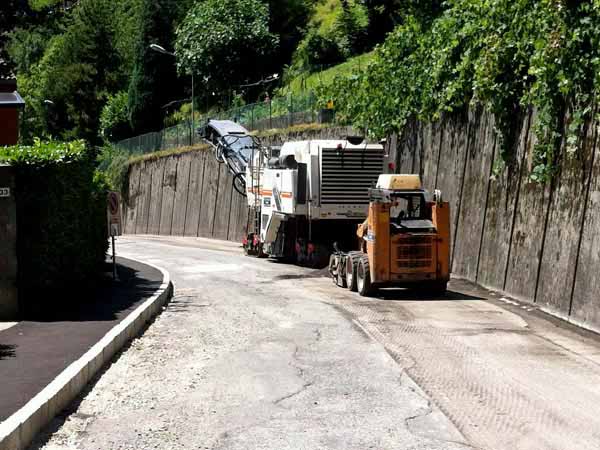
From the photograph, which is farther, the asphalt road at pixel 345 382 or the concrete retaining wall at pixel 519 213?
the concrete retaining wall at pixel 519 213

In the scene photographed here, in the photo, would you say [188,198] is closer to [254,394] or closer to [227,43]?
[227,43]

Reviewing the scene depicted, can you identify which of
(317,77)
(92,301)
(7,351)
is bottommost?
(92,301)

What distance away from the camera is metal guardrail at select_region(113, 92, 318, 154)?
4569 cm

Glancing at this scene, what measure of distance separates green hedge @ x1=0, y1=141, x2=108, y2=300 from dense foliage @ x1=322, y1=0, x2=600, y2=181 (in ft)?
28.7

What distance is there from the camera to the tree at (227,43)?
6712cm

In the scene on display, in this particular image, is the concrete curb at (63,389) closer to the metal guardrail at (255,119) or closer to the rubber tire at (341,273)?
the rubber tire at (341,273)

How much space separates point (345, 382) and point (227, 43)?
58149 mm

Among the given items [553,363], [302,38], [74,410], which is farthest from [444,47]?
[302,38]

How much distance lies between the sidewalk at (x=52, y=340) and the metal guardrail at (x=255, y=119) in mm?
23268

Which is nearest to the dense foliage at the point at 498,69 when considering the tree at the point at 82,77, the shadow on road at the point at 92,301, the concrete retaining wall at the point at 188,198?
the concrete retaining wall at the point at 188,198

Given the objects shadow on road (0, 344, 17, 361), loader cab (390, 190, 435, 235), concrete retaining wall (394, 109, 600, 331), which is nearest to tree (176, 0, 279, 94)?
concrete retaining wall (394, 109, 600, 331)

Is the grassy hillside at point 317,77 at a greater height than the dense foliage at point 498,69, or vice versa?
the grassy hillside at point 317,77

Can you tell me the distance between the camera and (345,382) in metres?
10.9

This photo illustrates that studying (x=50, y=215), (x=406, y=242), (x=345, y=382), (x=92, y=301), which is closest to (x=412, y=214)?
(x=406, y=242)
